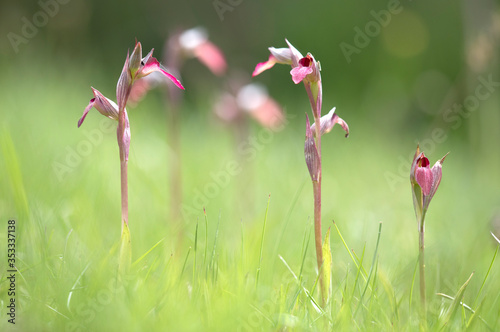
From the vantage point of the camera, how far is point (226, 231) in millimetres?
1704

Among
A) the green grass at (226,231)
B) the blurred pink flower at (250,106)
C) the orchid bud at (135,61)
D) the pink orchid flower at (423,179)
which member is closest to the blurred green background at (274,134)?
the green grass at (226,231)

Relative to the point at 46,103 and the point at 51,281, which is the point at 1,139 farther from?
the point at 46,103

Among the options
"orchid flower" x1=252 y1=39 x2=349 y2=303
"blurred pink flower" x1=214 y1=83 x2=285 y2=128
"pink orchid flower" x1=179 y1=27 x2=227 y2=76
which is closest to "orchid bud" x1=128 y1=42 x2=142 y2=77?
"orchid flower" x1=252 y1=39 x2=349 y2=303

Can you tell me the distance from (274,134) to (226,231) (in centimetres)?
153

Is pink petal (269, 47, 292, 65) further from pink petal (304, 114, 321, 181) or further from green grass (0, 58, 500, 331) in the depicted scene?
green grass (0, 58, 500, 331)

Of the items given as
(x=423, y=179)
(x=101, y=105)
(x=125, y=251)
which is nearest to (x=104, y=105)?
(x=101, y=105)

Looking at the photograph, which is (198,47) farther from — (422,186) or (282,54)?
(422,186)

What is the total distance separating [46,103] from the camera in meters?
2.74

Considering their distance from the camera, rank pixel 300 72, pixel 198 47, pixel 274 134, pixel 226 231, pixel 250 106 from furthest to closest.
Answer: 1. pixel 274 134
2. pixel 250 106
3. pixel 226 231
4. pixel 198 47
5. pixel 300 72

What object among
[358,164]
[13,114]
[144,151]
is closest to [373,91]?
[358,164]

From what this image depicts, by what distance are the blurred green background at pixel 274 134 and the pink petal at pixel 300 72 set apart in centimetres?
34

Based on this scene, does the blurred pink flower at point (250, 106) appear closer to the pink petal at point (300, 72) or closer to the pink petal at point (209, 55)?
the pink petal at point (209, 55)

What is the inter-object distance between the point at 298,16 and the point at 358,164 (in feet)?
8.51

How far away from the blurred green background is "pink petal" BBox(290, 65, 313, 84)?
1.11 ft
